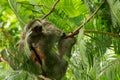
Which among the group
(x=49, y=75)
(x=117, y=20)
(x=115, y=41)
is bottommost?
(x=49, y=75)

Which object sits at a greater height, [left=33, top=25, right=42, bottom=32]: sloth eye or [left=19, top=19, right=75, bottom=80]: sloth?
[left=33, top=25, right=42, bottom=32]: sloth eye

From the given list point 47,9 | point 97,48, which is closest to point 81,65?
point 97,48

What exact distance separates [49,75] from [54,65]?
71mm

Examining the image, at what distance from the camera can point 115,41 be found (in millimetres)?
1498

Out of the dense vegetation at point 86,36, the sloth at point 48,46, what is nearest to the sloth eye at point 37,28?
the sloth at point 48,46

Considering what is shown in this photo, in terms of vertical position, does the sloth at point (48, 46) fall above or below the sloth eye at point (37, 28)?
below

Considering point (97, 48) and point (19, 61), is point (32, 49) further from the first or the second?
point (97, 48)

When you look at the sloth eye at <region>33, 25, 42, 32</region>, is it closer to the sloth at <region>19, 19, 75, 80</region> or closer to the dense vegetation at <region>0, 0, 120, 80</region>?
the sloth at <region>19, 19, 75, 80</region>

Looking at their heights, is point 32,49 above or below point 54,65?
above

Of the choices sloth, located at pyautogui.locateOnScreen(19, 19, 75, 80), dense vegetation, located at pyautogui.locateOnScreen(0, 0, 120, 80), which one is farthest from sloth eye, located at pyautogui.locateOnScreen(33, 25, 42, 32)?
dense vegetation, located at pyautogui.locateOnScreen(0, 0, 120, 80)

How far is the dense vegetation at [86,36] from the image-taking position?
1309mm

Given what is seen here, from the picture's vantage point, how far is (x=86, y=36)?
1.56 meters

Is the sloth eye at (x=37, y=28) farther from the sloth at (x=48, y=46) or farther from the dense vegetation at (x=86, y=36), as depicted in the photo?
the dense vegetation at (x=86, y=36)

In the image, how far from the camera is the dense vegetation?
51.5 inches
